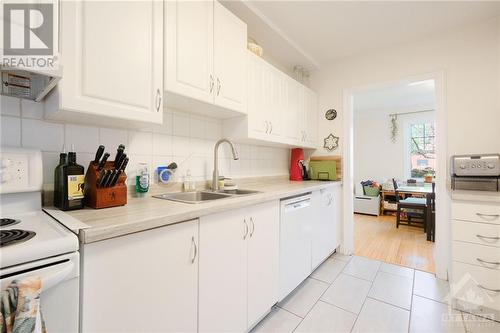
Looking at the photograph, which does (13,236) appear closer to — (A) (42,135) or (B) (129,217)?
(B) (129,217)

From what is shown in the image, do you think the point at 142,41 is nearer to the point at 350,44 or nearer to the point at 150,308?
the point at 150,308

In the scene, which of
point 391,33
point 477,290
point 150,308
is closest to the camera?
point 150,308

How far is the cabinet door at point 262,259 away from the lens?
136 centimetres

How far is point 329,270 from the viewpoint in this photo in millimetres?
2285

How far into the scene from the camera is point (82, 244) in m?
0.70

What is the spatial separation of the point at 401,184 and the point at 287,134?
421 cm

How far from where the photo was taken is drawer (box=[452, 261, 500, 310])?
153cm

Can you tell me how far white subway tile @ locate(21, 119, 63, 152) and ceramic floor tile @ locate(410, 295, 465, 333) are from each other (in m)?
2.36

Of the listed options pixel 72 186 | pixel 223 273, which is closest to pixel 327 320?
pixel 223 273

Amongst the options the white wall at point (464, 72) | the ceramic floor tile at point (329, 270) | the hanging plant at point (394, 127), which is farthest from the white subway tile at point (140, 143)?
the hanging plant at point (394, 127)

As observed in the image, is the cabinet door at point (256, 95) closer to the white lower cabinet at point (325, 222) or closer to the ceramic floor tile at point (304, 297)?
the white lower cabinet at point (325, 222)

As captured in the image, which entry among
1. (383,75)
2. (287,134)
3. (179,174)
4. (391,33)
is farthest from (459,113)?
(179,174)

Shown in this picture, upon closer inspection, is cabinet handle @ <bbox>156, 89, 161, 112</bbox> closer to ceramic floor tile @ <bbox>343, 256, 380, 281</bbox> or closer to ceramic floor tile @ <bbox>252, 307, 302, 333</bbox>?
ceramic floor tile @ <bbox>252, 307, 302, 333</bbox>

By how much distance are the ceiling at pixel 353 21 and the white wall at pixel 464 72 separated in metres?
0.11
